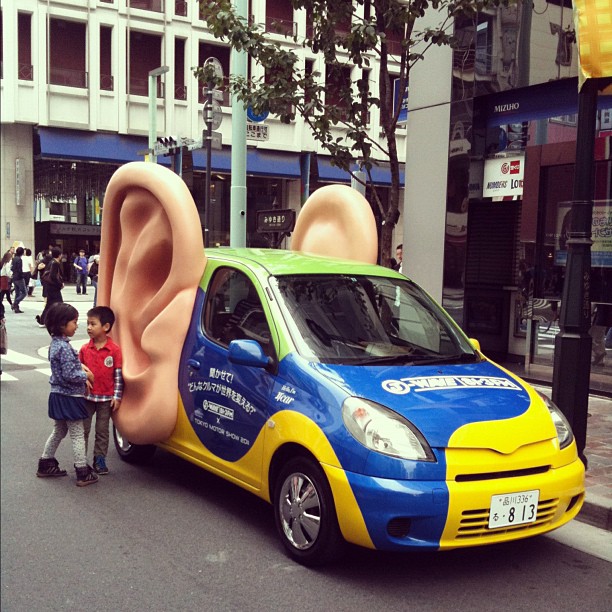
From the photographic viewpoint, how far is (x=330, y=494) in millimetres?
4020

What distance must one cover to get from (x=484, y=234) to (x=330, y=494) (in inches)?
323

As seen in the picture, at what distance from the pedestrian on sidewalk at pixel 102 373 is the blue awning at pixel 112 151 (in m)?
23.9

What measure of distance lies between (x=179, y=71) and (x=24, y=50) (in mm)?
6280

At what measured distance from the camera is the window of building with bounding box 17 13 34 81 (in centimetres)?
2881

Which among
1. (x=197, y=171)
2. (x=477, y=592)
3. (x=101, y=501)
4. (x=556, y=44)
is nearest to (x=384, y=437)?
(x=477, y=592)

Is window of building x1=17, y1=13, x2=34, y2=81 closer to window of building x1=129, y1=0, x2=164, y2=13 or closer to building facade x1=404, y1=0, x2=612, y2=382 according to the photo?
window of building x1=129, y1=0, x2=164, y2=13

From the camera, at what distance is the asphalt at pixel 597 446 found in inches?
201

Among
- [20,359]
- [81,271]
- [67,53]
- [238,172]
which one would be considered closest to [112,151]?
[67,53]

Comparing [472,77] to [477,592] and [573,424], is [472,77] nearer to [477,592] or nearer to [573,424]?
[573,424]

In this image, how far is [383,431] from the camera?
13.0 ft

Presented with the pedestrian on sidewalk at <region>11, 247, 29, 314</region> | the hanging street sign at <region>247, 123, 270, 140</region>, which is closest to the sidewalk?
the hanging street sign at <region>247, 123, 270, 140</region>

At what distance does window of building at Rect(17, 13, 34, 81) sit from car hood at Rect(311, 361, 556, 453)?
93.5ft

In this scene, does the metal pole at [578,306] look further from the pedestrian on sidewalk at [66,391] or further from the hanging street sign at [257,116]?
the hanging street sign at [257,116]

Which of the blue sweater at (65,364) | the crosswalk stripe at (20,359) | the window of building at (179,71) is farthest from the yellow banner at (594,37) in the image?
the window of building at (179,71)
